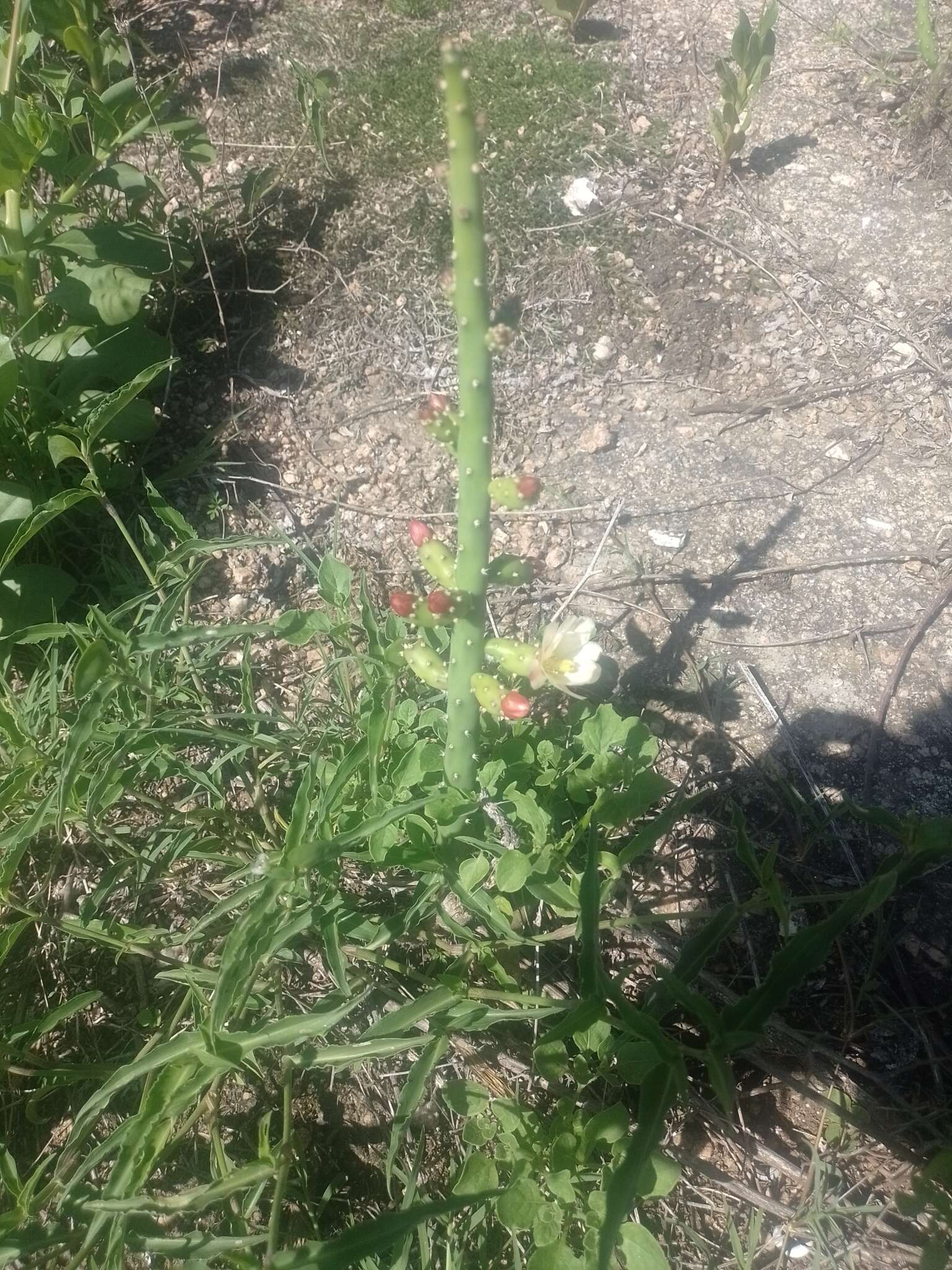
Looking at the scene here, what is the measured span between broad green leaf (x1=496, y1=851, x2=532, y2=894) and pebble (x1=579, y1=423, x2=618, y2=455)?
147 centimetres

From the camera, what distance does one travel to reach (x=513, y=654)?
144cm

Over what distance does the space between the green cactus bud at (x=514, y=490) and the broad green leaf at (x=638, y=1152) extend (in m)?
0.93

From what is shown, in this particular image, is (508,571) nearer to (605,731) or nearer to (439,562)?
(439,562)

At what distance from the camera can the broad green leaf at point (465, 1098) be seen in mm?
1530

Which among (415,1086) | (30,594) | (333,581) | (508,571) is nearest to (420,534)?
(508,571)

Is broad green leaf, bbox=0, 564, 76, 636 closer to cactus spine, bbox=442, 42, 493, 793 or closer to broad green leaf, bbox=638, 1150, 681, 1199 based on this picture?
cactus spine, bbox=442, 42, 493, 793

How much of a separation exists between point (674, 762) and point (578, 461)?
3.22 ft

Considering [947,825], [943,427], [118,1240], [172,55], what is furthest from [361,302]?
[118,1240]

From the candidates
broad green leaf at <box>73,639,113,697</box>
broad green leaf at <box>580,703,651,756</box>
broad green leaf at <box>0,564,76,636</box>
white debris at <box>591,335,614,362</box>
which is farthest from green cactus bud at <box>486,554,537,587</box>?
white debris at <box>591,335,614,362</box>

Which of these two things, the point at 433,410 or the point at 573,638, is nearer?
the point at 433,410

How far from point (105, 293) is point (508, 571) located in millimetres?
1595

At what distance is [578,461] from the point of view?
8.38 ft

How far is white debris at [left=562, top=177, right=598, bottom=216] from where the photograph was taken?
2.95 metres

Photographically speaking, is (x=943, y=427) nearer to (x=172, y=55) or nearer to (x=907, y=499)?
(x=907, y=499)
